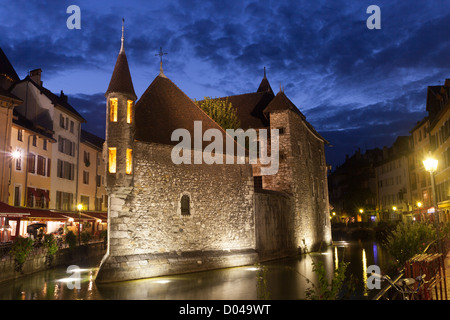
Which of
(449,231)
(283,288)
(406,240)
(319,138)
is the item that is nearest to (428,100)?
(319,138)

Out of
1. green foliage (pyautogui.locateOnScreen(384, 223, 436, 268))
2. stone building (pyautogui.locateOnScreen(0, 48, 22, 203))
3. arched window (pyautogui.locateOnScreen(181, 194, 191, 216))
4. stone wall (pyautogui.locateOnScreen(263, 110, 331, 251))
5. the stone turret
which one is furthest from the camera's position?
stone wall (pyautogui.locateOnScreen(263, 110, 331, 251))

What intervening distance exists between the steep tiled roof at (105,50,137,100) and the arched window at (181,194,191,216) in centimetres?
481

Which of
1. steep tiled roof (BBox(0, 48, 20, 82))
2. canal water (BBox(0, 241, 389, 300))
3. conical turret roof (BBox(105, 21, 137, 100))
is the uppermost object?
steep tiled roof (BBox(0, 48, 20, 82))

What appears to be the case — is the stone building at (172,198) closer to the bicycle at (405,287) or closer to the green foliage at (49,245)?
the green foliage at (49,245)

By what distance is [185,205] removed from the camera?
690 inches

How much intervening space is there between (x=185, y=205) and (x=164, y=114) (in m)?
4.32

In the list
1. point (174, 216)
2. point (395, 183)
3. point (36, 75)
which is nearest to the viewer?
point (174, 216)

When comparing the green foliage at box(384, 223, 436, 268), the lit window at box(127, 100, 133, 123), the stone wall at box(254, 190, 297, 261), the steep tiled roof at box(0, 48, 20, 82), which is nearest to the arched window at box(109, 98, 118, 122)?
the lit window at box(127, 100, 133, 123)

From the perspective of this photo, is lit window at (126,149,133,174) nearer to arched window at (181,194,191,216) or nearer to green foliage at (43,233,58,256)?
arched window at (181,194,191,216)

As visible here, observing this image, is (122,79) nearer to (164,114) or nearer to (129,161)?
(164,114)

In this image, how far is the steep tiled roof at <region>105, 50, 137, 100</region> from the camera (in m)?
16.3

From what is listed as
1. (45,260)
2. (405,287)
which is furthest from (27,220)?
(405,287)

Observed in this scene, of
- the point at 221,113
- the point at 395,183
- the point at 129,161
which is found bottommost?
the point at 129,161

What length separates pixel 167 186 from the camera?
1692cm
